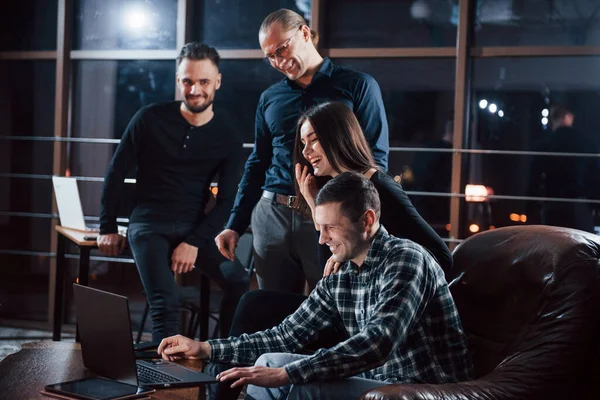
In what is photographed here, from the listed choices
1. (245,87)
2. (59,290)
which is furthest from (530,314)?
(245,87)

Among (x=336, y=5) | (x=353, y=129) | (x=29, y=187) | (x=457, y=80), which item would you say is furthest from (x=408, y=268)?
(x=29, y=187)

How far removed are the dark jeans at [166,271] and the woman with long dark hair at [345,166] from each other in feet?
3.55

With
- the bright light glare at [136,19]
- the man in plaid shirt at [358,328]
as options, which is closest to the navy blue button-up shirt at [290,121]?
the man in plaid shirt at [358,328]

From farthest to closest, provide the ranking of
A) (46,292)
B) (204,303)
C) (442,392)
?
1. (46,292)
2. (204,303)
3. (442,392)

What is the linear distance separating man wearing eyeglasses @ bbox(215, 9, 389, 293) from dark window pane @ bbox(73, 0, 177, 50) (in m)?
2.30

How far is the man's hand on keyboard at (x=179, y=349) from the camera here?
2270 millimetres

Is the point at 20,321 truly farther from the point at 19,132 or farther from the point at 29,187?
the point at 19,132

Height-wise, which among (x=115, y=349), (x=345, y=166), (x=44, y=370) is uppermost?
(x=345, y=166)

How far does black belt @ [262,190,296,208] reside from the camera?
3066 mm

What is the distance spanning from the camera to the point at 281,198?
10.2 feet

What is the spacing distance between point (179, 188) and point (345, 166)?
136cm

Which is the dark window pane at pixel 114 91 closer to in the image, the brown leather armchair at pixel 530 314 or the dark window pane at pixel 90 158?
the dark window pane at pixel 90 158

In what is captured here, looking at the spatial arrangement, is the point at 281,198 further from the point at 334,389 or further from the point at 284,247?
the point at 334,389

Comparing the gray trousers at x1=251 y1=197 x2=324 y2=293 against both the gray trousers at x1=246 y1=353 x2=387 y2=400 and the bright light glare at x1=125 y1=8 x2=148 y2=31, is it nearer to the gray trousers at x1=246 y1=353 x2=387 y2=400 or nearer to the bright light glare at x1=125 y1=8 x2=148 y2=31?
the gray trousers at x1=246 y1=353 x2=387 y2=400
